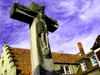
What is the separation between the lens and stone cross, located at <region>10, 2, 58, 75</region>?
11.6 feet

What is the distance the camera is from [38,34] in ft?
13.0

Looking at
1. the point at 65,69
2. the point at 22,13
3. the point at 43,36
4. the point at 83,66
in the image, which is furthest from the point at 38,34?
the point at 65,69

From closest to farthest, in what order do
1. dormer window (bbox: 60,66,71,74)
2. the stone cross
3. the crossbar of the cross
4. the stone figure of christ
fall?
the stone cross, the stone figure of christ, the crossbar of the cross, dormer window (bbox: 60,66,71,74)

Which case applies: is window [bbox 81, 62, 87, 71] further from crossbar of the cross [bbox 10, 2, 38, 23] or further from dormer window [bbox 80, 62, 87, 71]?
crossbar of the cross [bbox 10, 2, 38, 23]

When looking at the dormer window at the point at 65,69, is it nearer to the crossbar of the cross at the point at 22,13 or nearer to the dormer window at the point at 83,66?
the dormer window at the point at 83,66

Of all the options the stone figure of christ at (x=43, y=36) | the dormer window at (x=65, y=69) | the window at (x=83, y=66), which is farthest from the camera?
Result: the dormer window at (x=65, y=69)

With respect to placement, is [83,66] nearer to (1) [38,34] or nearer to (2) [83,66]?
(2) [83,66]

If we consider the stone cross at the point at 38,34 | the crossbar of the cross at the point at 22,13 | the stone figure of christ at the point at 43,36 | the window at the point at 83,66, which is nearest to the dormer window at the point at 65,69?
the window at the point at 83,66

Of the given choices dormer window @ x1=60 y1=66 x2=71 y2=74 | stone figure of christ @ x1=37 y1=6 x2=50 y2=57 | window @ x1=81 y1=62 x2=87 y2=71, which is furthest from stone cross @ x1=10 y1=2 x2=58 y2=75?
dormer window @ x1=60 y1=66 x2=71 y2=74

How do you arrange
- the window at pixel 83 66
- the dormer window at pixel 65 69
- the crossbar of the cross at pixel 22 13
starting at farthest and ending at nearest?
the dormer window at pixel 65 69 < the window at pixel 83 66 < the crossbar of the cross at pixel 22 13

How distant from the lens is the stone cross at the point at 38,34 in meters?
3.53

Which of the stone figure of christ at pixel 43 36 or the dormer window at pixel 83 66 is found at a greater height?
the dormer window at pixel 83 66

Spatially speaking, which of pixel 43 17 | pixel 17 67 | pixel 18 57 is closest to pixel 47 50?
pixel 43 17

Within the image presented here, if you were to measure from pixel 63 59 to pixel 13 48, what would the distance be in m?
10.4
